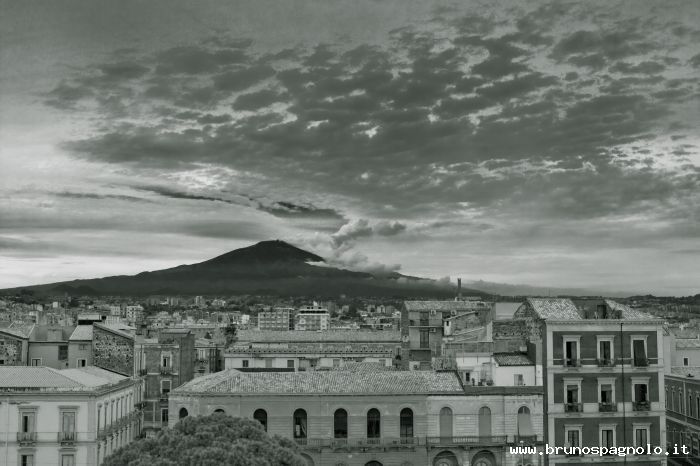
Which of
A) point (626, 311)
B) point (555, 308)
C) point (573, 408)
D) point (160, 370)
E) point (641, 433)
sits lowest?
point (641, 433)

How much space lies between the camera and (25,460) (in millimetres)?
54438

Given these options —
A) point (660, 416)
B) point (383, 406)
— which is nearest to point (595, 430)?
point (660, 416)

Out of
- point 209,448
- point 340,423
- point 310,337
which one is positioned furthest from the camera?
point 310,337

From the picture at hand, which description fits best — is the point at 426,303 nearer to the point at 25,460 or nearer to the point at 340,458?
the point at 340,458

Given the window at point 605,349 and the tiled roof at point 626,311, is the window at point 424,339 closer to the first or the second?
the tiled roof at point 626,311

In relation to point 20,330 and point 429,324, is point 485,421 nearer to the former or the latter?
point 429,324

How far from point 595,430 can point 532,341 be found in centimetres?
689

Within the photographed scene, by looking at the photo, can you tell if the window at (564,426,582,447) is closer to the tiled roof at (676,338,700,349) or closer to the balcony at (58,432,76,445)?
the balcony at (58,432,76,445)

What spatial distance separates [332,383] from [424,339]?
1208 inches

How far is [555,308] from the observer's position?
5825 centimetres

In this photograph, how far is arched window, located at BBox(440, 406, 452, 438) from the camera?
2192 inches

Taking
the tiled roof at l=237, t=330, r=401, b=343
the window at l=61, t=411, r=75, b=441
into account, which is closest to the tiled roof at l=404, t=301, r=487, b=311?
the tiled roof at l=237, t=330, r=401, b=343

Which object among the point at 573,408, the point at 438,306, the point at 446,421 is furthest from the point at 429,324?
the point at 573,408

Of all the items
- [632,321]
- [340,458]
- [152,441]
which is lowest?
[340,458]
